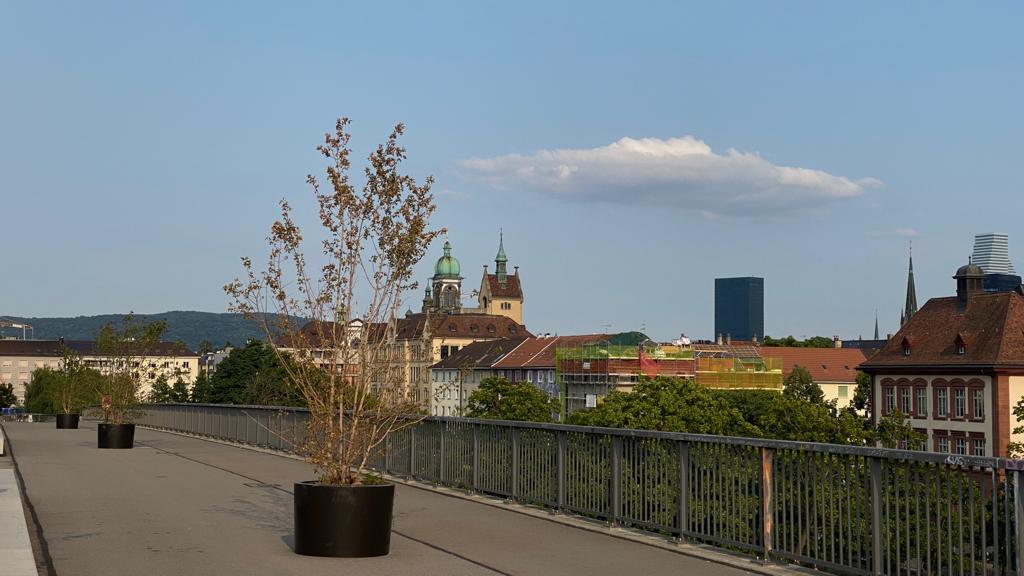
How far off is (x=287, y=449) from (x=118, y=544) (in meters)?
15.0

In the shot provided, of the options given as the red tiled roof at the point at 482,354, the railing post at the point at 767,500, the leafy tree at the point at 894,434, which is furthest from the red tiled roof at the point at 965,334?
the railing post at the point at 767,500

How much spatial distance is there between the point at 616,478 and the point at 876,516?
12.7ft

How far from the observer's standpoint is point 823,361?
162 meters

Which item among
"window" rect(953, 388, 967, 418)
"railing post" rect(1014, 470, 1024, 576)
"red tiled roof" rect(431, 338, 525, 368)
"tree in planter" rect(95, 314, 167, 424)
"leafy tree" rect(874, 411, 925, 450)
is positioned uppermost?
"red tiled roof" rect(431, 338, 525, 368)

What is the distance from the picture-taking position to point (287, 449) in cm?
2566

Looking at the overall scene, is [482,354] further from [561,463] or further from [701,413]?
[561,463]

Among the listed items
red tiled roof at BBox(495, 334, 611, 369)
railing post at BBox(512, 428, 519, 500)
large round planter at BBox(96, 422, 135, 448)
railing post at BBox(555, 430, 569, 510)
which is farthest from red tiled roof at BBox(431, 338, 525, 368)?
railing post at BBox(555, 430, 569, 510)

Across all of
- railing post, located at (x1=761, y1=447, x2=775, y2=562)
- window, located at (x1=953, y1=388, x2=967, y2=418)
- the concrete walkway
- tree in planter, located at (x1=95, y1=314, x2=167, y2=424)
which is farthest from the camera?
window, located at (x1=953, y1=388, x2=967, y2=418)

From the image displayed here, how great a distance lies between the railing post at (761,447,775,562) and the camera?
32.5ft

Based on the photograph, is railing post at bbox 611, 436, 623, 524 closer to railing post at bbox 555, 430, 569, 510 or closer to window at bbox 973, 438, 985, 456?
railing post at bbox 555, 430, 569, 510

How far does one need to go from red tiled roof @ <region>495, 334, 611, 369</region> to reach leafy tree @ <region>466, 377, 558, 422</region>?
230 ft

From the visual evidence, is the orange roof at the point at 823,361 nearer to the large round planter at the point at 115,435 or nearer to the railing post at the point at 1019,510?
the large round planter at the point at 115,435

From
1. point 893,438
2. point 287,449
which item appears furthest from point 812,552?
point 893,438

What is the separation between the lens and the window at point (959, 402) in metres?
89.2
